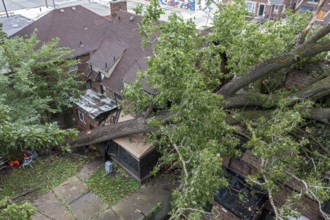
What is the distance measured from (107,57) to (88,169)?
6943mm

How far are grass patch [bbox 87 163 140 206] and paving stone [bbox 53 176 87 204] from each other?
0.36 metres

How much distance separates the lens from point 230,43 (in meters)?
9.41

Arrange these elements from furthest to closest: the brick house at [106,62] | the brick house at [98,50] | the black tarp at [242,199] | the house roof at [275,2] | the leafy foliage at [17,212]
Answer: the house roof at [275,2]
the brick house at [98,50]
the brick house at [106,62]
the black tarp at [242,199]
the leafy foliage at [17,212]

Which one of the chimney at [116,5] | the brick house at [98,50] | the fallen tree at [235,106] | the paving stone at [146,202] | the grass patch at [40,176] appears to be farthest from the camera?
the chimney at [116,5]

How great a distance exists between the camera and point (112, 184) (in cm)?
1219

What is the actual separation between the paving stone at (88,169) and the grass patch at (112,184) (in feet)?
0.71

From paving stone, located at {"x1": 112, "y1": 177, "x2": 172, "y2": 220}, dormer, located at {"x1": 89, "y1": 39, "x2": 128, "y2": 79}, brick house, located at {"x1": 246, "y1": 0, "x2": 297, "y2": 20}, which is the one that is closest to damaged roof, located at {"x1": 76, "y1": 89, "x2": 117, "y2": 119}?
dormer, located at {"x1": 89, "y1": 39, "x2": 128, "y2": 79}

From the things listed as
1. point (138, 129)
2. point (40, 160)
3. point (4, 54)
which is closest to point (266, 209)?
point (138, 129)

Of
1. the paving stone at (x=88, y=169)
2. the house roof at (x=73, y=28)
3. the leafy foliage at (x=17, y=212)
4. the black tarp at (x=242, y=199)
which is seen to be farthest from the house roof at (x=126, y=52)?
the leafy foliage at (x=17, y=212)

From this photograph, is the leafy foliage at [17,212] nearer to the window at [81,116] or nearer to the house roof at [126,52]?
the house roof at [126,52]

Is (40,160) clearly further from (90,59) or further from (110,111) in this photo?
(90,59)

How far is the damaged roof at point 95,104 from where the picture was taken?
46.6 feet

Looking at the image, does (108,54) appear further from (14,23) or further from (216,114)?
(216,114)

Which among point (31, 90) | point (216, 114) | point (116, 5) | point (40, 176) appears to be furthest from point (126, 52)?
point (216, 114)
